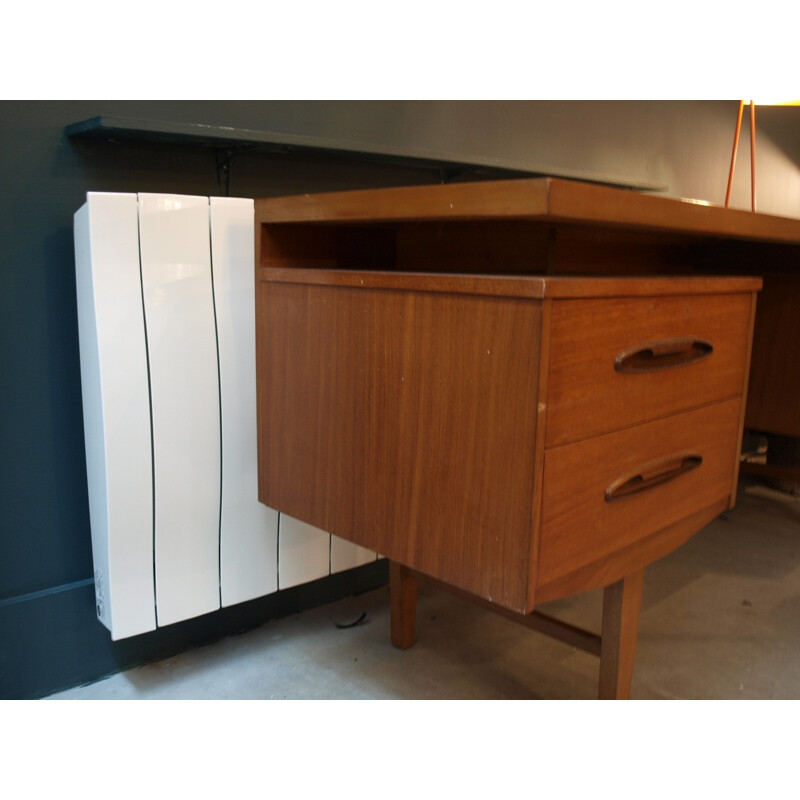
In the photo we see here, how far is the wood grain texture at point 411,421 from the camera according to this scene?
712 millimetres

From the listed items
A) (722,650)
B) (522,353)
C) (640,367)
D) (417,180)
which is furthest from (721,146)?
→ (522,353)

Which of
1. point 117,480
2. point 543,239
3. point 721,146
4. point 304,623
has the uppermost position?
point 721,146

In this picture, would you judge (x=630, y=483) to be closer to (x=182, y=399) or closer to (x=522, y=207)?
(x=522, y=207)

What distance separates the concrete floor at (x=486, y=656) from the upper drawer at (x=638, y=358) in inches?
19.0

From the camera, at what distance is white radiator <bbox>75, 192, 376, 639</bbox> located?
970 millimetres

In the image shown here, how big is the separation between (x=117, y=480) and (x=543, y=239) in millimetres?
633

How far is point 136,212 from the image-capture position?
0.96 meters

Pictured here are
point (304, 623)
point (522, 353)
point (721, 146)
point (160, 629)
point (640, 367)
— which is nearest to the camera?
point (522, 353)

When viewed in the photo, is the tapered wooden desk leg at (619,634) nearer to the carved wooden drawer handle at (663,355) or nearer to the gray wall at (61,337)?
the carved wooden drawer handle at (663,355)

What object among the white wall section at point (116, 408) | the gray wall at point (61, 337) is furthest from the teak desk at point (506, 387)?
the gray wall at point (61, 337)

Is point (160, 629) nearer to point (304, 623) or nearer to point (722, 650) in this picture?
point (304, 623)

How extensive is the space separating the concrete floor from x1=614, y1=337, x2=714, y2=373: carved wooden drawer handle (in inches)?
→ 21.0

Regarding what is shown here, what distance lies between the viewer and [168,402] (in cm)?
103

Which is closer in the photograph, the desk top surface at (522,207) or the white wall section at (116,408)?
the desk top surface at (522,207)
